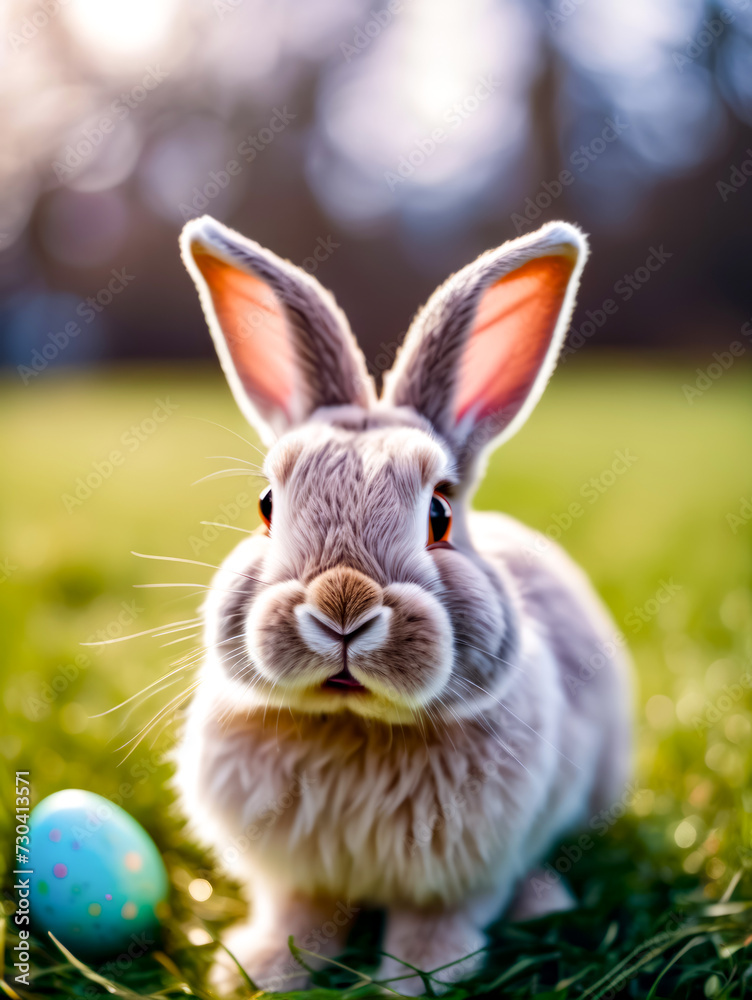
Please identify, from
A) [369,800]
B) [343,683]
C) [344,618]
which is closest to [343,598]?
[344,618]

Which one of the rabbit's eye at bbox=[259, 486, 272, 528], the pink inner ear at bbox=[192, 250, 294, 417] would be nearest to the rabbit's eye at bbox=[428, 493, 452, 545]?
the rabbit's eye at bbox=[259, 486, 272, 528]

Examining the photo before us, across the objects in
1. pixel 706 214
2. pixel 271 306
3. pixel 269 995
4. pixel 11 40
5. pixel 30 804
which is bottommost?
pixel 30 804

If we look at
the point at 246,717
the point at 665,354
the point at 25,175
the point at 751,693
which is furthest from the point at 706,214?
the point at 246,717

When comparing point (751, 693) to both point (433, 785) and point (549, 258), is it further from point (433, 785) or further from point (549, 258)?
point (549, 258)

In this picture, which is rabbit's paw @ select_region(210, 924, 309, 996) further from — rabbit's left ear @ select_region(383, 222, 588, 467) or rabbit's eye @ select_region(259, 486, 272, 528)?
rabbit's left ear @ select_region(383, 222, 588, 467)

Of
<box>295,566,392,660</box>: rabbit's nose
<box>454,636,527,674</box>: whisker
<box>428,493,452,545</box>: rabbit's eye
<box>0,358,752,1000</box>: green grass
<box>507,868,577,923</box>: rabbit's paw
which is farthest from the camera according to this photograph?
<box>507,868,577,923</box>: rabbit's paw

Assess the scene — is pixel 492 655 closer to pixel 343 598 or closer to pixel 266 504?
pixel 343 598

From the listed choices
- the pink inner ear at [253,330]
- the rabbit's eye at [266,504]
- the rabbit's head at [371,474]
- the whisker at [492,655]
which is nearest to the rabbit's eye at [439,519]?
the rabbit's head at [371,474]
